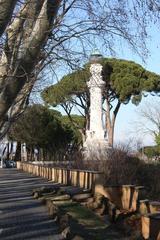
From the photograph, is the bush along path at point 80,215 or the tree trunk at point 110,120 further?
the tree trunk at point 110,120

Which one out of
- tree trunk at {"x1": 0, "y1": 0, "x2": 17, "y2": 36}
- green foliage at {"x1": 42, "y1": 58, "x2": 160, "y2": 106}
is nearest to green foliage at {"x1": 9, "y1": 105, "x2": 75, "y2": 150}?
green foliage at {"x1": 42, "y1": 58, "x2": 160, "y2": 106}

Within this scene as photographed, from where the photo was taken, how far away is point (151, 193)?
23453 mm

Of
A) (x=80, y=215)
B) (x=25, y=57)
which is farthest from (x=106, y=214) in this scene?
(x=25, y=57)

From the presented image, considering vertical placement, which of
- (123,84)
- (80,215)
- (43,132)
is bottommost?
(80,215)

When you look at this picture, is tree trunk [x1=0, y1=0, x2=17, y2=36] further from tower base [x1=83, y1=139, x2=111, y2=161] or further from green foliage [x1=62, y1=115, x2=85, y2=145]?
green foliage [x1=62, y1=115, x2=85, y2=145]

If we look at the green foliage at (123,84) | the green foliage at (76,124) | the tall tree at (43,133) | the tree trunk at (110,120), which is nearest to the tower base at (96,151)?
the green foliage at (123,84)

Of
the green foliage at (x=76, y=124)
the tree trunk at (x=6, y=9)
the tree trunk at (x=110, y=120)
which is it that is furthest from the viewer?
the green foliage at (x=76, y=124)

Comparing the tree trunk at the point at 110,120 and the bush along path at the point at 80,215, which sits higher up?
the tree trunk at the point at 110,120

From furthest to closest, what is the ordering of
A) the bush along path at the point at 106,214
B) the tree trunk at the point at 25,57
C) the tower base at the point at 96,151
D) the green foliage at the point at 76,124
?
the green foliage at the point at 76,124, the tower base at the point at 96,151, the bush along path at the point at 106,214, the tree trunk at the point at 25,57

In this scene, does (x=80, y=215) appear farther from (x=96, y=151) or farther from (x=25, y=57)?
(x=96, y=151)

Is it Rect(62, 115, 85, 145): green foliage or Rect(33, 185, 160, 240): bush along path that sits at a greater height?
Rect(62, 115, 85, 145): green foliage

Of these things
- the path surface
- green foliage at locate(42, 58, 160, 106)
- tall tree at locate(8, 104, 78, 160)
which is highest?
green foliage at locate(42, 58, 160, 106)

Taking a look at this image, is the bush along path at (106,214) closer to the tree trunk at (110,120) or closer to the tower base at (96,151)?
the tower base at (96,151)

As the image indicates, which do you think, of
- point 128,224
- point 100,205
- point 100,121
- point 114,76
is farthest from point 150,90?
point 128,224
